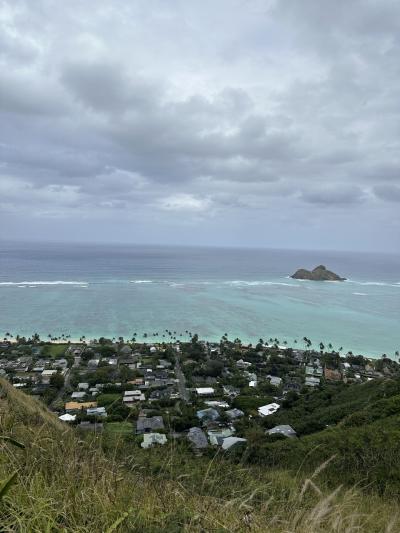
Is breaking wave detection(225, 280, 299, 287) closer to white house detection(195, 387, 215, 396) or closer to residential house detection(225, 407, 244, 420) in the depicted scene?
white house detection(195, 387, 215, 396)

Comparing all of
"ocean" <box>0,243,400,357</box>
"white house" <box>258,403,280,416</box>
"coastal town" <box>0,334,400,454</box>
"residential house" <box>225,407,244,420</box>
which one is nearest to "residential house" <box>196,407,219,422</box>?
"coastal town" <box>0,334,400,454</box>

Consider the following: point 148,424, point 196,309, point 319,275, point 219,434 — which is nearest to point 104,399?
point 148,424

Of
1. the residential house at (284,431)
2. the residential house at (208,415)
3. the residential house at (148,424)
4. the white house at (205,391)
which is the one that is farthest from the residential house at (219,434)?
the white house at (205,391)

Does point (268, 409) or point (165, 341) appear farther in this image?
point (165, 341)

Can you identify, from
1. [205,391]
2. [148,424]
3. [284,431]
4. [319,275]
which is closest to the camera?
[284,431]

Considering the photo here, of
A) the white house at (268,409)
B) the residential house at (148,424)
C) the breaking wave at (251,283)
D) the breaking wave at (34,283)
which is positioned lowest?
the white house at (268,409)

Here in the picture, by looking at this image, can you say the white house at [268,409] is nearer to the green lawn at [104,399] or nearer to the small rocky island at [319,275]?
the green lawn at [104,399]

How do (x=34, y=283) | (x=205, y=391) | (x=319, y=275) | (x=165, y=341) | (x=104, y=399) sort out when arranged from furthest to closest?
(x=319, y=275) → (x=34, y=283) → (x=165, y=341) → (x=205, y=391) → (x=104, y=399)

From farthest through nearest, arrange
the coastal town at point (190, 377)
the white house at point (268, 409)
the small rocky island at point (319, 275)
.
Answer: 1. the small rocky island at point (319, 275)
2. the white house at point (268, 409)
3. the coastal town at point (190, 377)

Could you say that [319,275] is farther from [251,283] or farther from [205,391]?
[205,391]

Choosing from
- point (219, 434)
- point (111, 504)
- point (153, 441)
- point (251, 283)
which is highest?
point (111, 504)
